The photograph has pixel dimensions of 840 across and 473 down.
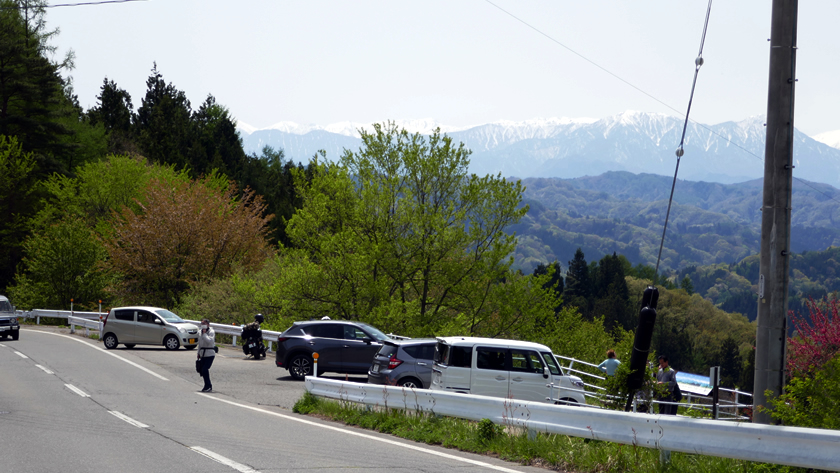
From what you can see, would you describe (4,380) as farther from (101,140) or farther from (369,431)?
(101,140)

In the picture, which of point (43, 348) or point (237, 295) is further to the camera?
point (237, 295)

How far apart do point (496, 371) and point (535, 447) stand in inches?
202

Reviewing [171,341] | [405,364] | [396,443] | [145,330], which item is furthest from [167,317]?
[396,443]

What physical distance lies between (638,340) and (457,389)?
19.7 feet

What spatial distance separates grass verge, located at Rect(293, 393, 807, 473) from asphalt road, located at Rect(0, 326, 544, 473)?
0.95 feet

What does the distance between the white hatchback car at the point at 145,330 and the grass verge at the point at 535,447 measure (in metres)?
17.0

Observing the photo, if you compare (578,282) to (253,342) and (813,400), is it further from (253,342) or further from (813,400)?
(813,400)

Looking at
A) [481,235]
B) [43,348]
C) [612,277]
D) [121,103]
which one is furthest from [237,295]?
[612,277]

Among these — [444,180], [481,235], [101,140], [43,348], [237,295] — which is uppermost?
[101,140]

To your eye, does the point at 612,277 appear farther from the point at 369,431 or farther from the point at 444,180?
the point at 369,431

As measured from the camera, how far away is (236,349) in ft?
92.3

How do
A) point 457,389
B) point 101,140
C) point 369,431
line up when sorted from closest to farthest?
1. point 369,431
2. point 457,389
3. point 101,140

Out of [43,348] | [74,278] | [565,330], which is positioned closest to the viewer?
[43,348]

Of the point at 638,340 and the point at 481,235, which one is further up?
the point at 481,235
